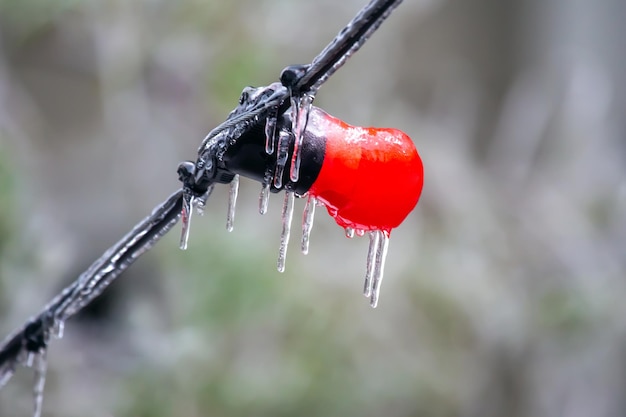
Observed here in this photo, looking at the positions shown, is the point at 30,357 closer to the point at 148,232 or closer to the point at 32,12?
the point at 148,232

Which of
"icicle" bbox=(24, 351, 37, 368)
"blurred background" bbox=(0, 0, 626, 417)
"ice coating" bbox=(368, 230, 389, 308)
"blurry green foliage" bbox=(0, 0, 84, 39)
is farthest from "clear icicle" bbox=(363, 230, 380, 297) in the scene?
"blurry green foliage" bbox=(0, 0, 84, 39)

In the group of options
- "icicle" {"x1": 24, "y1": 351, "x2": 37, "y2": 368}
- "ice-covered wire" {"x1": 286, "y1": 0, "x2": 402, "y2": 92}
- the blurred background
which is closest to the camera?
"ice-covered wire" {"x1": 286, "y1": 0, "x2": 402, "y2": 92}

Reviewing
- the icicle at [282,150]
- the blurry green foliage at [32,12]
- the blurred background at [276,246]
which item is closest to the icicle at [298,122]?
the icicle at [282,150]

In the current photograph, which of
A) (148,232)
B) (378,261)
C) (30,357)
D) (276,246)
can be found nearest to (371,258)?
(378,261)

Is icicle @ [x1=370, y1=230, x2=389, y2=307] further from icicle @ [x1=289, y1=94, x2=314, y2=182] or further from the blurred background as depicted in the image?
the blurred background

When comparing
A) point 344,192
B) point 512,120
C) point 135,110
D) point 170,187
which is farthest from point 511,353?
point 344,192

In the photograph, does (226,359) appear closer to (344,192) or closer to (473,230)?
(473,230)

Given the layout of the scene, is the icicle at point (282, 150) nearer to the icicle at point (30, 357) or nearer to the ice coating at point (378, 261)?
the ice coating at point (378, 261)
